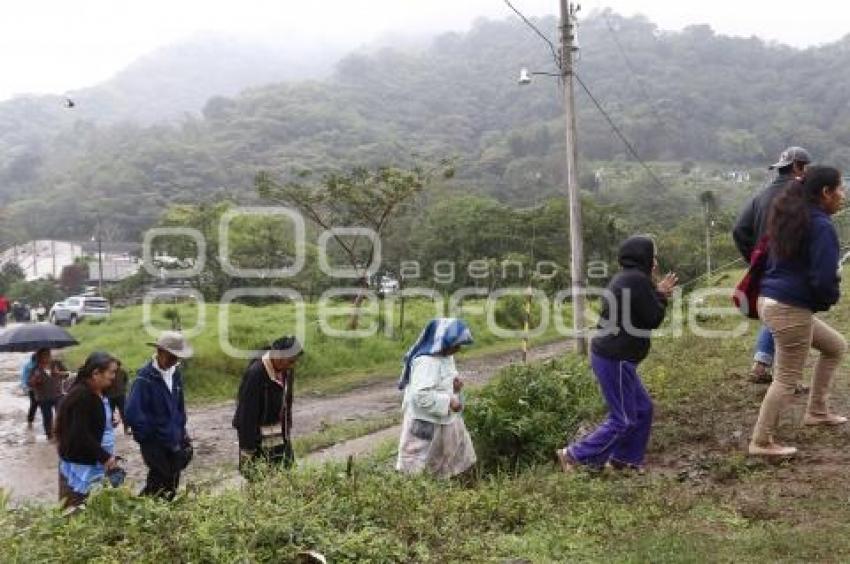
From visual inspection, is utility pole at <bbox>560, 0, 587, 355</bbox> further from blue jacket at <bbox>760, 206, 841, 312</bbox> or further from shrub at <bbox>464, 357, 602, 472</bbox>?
blue jacket at <bbox>760, 206, 841, 312</bbox>

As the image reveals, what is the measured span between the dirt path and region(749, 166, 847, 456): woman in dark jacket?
13.3 ft

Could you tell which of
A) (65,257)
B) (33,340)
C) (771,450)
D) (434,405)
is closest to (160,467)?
(434,405)

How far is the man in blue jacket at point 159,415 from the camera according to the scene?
5.16 meters

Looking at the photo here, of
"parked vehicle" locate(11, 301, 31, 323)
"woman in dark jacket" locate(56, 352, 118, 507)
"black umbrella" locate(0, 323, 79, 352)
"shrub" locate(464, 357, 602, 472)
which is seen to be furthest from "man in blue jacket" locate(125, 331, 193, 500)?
"parked vehicle" locate(11, 301, 31, 323)

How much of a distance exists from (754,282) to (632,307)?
85 cm

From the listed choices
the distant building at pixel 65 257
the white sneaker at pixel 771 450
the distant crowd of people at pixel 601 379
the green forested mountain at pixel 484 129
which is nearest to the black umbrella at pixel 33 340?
the distant crowd of people at pixel 601 379

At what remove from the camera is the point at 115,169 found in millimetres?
80062

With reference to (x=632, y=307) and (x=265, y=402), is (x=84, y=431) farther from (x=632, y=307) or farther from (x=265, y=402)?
(x=632, y=307)

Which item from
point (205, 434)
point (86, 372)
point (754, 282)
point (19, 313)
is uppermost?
point (754, 282)

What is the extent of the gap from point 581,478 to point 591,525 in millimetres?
735

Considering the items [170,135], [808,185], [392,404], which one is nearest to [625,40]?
[170,135]

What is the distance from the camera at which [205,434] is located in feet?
38.8

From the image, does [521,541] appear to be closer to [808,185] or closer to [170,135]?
[808,185]

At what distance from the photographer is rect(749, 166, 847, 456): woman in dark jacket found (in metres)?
4.64
